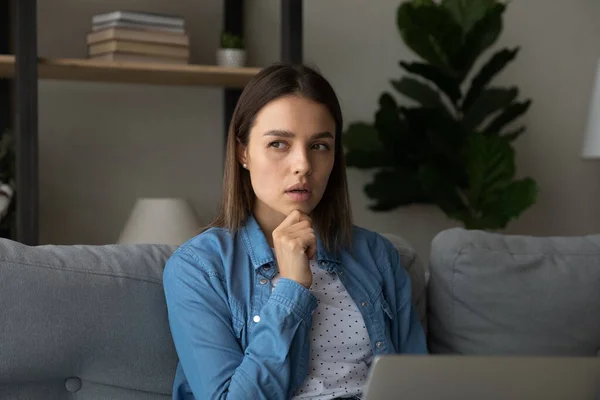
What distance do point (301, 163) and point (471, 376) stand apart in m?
0.61

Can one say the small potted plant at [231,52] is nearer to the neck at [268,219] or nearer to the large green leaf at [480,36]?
the large green leaf at [480,36]

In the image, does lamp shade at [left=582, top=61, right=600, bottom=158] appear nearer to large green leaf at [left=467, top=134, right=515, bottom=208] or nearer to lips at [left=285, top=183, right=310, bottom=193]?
large green leaf at [left=467, top=134, right=515, bottom=208]

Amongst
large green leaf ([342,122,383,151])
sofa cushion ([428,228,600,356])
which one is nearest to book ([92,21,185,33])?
large green leaf ([342,122,383,151])

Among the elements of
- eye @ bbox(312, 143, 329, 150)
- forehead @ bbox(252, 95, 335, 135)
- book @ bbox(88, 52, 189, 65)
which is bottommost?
eye @ bbox(312, 143, 329, 150)

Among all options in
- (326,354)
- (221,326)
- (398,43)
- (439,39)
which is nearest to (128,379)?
(221,326)

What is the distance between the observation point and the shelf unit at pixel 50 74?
262cm

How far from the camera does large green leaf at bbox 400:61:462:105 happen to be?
332 cm

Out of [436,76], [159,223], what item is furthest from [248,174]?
[436,76]

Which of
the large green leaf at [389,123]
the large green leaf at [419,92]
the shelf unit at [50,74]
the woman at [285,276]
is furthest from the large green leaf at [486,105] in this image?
the woman at [285,276]

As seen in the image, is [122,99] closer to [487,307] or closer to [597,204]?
[487,307]

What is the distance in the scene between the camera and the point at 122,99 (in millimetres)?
3277

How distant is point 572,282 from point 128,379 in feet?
3.20

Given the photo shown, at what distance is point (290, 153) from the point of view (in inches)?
62.4

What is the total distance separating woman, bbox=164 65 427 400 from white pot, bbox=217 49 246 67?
53.9 inches
